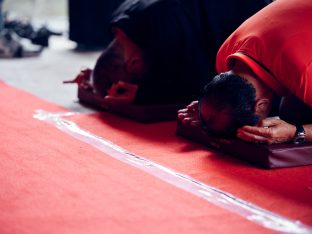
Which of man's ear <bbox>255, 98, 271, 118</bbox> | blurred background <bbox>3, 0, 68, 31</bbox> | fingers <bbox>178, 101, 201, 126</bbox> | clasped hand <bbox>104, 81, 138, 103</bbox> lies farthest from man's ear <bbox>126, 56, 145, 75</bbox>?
blurred background <bbox>3, 0, 68, 31</bbox>

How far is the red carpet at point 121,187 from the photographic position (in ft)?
4.48

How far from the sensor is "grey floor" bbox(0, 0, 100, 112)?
2.92 metres

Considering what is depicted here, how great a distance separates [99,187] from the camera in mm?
1603

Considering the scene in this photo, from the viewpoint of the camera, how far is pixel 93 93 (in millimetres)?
2678

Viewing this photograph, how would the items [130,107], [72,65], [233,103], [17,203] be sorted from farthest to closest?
[72,65], [130,107], [233,103], [17,203]

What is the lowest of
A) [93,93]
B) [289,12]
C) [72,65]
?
[72,65]

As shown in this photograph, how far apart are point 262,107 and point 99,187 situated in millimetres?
538

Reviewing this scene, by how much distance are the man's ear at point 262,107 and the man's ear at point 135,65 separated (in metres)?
0.75

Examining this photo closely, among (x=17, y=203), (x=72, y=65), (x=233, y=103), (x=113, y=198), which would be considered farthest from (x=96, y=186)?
(x=72, y=65)

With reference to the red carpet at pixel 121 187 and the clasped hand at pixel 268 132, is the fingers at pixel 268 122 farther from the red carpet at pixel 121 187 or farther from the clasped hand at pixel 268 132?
the red carpet at pixel 121 187

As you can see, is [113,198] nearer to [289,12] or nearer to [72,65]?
[289,12]

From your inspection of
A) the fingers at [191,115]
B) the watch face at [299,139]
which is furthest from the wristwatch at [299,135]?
Result: the fingers at [191,115]

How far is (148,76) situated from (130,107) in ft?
0.46

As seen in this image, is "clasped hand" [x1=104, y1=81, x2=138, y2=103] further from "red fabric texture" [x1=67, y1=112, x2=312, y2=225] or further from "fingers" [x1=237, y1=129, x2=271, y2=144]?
"fingers" [x1=237, y1=129, x2=271, y2=144]
